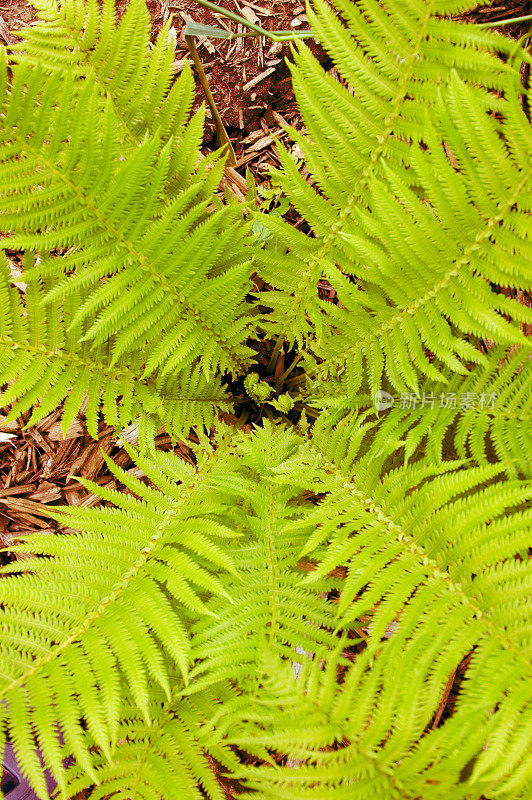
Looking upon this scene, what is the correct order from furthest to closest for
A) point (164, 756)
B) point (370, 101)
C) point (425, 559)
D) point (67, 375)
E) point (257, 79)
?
point (257, 79)
point (67, 375)
point (370, 101)
point (164, 756)
point (425, 559)

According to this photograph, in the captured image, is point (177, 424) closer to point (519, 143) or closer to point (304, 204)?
point (304, 204)

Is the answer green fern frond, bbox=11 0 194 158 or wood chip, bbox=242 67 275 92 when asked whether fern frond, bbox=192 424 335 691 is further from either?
wood chip, bbox=242 67 275 92

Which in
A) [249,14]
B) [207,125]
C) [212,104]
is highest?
[249,14]

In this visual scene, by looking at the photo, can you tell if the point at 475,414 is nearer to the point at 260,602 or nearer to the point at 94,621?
the point at 260,602

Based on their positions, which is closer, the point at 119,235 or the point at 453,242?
the point at 453,242

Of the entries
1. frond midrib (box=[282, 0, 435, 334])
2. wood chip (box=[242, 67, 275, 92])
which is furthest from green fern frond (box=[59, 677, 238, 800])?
wood chip (box=[242, 67, 275, 92])

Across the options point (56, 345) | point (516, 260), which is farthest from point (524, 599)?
point (56, 345)

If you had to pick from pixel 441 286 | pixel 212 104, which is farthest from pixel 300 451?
pixel 212 104
